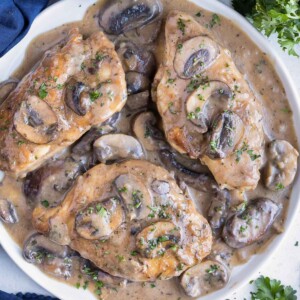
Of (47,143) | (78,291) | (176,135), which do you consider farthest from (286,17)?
(78,291)

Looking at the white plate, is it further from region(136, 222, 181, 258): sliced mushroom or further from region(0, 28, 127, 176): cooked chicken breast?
region(136, 222, 181, 258): sliced mushroom

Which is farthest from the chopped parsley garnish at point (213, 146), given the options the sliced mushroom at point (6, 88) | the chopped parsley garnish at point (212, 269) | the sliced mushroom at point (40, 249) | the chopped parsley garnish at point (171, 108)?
the sliced mushroom at point (6, 88)

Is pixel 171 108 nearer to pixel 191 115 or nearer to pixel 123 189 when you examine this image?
pixel 191 115

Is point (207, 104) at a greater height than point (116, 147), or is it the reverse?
point (207, 104)

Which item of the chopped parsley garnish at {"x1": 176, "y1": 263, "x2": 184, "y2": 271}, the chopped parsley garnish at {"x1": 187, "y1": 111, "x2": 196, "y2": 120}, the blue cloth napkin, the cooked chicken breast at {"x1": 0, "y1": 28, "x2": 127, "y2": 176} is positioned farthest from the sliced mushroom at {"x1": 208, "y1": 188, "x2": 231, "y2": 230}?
the blue cloth napkin

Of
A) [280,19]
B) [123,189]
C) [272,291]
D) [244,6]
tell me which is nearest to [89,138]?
[123,189]

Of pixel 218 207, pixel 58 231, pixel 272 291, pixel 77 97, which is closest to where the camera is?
pixel 77 97

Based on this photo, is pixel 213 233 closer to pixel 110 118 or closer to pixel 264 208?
pixel 264 208

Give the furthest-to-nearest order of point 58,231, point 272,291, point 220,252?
point 272,291, point 220,252, point 58,231
